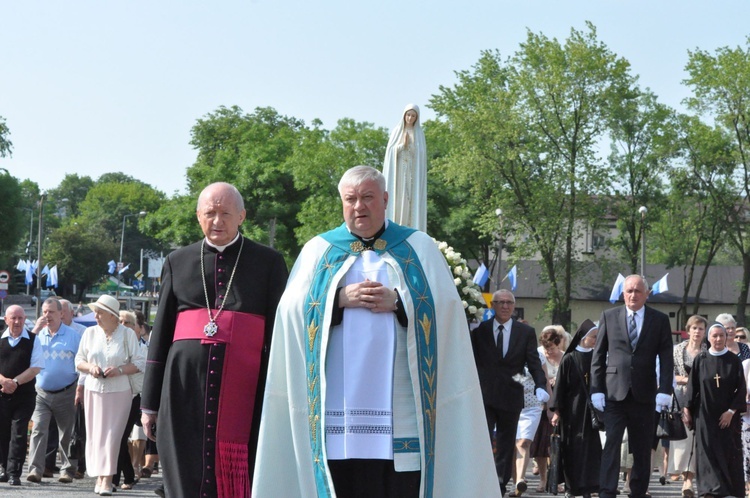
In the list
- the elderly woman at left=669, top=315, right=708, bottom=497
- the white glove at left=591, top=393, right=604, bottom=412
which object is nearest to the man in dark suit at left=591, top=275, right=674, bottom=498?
the white glove at left=591, top=393, right=604, bottom=412

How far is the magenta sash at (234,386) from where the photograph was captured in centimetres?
666

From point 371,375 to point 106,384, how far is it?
7.80 m

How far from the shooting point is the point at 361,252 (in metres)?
6.06

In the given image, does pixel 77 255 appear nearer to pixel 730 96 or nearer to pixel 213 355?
pixel 730 96

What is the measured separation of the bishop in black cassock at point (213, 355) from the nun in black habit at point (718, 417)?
7.00 meters

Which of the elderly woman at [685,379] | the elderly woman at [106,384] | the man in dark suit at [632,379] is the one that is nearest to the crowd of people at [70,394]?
the elderly woman at [106,384]

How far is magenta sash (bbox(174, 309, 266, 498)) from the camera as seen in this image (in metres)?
6.66

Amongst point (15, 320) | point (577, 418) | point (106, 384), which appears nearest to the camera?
point (577, 418)

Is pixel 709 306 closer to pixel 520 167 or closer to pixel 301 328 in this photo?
pixel 520 167

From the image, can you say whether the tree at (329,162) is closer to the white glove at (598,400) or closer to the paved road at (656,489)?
the paved road at (656,489)

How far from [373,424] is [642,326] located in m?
6.13

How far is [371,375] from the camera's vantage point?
5.73 meters

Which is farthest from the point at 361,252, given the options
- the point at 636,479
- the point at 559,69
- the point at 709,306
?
the point at 709,306

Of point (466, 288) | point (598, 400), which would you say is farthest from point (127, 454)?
point (598, 400)
